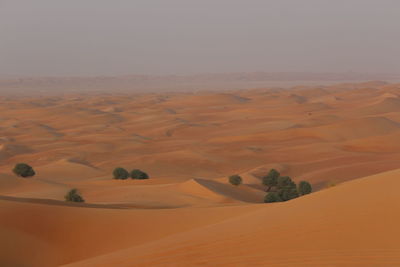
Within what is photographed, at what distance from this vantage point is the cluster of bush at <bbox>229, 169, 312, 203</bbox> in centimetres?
2348

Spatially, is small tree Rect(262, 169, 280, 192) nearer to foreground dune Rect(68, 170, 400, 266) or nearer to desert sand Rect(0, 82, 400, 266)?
desert sand Rect(0, 82, 400, 266)

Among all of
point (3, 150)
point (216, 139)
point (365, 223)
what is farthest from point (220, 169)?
point (365, 223)

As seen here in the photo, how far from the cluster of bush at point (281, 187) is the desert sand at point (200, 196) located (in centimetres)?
99

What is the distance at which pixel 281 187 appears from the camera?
27312 millimetres

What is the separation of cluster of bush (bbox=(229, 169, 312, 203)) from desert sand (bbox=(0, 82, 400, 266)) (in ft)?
3.26

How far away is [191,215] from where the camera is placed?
13453mm

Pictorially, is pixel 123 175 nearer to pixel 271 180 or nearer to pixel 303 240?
pixel 271 180

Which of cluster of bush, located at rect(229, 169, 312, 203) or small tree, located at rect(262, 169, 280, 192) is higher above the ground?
small tree, located at rect(262, 169, 280, 192)

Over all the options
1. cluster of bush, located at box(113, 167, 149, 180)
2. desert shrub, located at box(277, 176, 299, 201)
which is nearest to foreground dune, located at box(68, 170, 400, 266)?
Answer: desert shrub, located at box(277, 176, 299, 201)

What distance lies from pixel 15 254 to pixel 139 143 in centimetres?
4294

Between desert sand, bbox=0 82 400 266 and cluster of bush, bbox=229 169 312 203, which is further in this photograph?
cluster of bush, bbox=229 169 312 203

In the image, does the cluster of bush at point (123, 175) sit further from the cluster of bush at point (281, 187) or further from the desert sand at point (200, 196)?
the cluster of bush at point (281, 187)

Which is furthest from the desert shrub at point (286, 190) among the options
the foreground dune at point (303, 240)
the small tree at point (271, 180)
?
the foreground dune at point (303, 240)

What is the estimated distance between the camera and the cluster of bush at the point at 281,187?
77.0 ft
